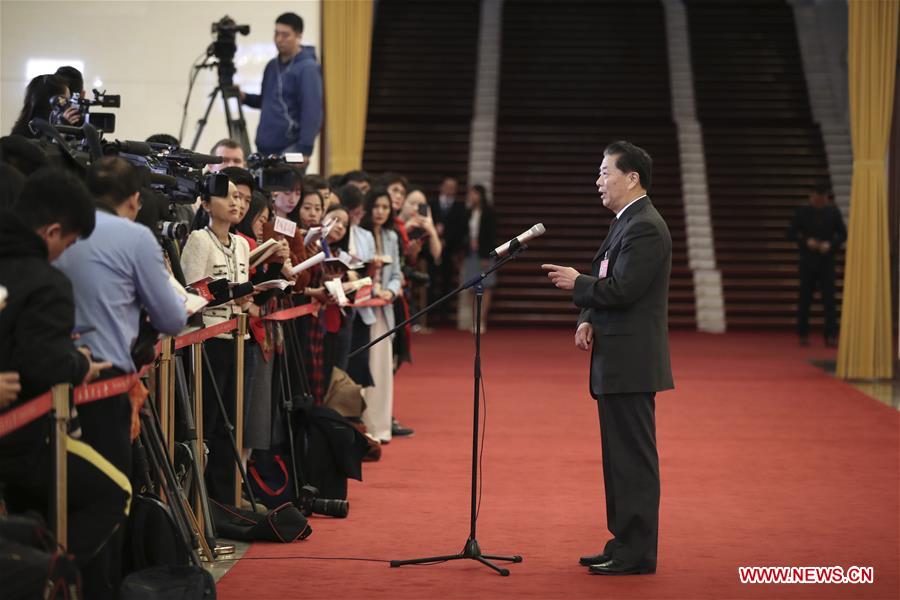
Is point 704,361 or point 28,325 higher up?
point 28,325

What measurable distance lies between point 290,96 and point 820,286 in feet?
24.6

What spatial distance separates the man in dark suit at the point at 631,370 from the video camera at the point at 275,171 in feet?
6.40

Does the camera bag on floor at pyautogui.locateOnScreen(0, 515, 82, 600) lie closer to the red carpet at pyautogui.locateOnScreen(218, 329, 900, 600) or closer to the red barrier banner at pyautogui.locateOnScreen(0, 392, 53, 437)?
the red barrier banner at pyautogui.locateOnScreen(0, 392, 53, 437)

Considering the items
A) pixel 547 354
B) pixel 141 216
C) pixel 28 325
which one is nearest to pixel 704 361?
pixel 547 354

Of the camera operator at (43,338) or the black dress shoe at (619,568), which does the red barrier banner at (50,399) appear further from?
the black dress shoe at (619,568)

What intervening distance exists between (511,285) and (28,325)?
13.1 m

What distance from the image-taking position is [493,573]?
475cm

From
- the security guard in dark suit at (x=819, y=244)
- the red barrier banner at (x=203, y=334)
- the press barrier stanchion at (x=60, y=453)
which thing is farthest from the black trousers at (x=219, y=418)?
the security guard in dark suit at (x=819, y=244)

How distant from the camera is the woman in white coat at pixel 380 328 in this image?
7613 mm

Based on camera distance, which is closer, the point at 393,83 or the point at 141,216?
the point at 141,216

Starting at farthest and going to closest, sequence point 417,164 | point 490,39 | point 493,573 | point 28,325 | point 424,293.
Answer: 1. point 490,39
2. point 417,164
3. point 424,293
4. point 493,573
5. point 28,325

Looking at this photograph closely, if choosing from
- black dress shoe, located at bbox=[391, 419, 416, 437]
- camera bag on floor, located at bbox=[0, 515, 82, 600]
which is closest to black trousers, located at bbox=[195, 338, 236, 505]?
camera bag on floor, located at bbox=[0, 515, 82, 600]

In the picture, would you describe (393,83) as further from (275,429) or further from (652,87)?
(275,429)

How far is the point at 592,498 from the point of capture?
6152mm
